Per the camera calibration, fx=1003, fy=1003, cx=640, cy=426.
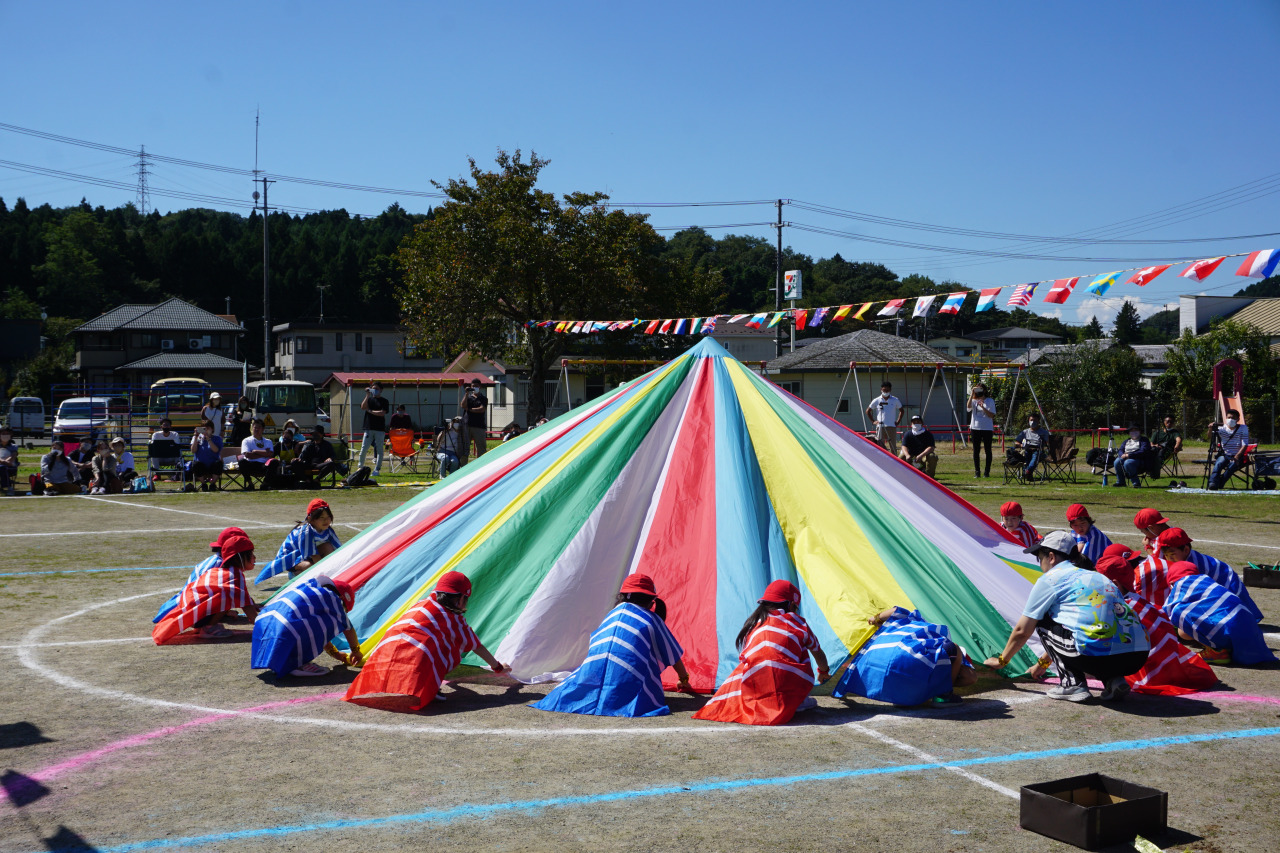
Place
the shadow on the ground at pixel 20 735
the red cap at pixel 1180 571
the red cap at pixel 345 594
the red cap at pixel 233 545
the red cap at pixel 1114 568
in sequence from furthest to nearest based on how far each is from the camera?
1. the red cap at pixel 233 545
2. the red cap at pixel 1180 571
3. the red cap at pixel 345 594
4. the red cap at pixel 1114 568
5. the shadow on the ground at pixel 20 735

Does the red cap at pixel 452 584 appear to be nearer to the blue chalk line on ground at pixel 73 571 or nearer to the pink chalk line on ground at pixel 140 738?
the pink chalk line on ground at pixel 140 738

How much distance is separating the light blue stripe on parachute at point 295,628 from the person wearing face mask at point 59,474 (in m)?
15.8

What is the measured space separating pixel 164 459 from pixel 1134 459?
67.0 ft

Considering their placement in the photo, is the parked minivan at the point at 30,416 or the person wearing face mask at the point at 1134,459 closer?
the person wearing face mask at the point at 1134,459

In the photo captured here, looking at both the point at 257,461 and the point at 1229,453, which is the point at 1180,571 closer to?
the point at 1229,453

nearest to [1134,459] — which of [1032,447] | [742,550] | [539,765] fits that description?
[1032,447]

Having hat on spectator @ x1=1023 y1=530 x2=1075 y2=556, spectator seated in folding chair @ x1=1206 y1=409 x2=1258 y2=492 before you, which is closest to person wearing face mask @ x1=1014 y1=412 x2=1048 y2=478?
spectator seated in folding chair @ x1=1206 y1=409 x2=1258 y2=492

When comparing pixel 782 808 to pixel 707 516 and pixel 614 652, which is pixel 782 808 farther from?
pixel 707 516

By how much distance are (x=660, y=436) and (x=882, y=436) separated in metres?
14.3

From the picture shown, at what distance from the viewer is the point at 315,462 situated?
69.3 ft

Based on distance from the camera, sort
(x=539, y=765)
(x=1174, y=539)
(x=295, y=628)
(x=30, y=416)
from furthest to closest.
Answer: (x=30, y=416), (x=1174, y=539), (x=295, y=628), (x=539, y=765)

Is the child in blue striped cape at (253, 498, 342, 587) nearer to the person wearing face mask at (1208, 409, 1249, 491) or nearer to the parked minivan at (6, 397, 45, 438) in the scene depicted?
the person wearing face mask at (1208, 409, 1249, 491)

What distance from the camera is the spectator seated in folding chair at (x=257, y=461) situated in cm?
2053

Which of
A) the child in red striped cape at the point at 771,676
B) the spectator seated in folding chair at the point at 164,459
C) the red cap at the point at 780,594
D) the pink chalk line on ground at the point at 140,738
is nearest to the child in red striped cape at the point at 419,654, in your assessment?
the pink chalk line on ground at the point at 140,738
